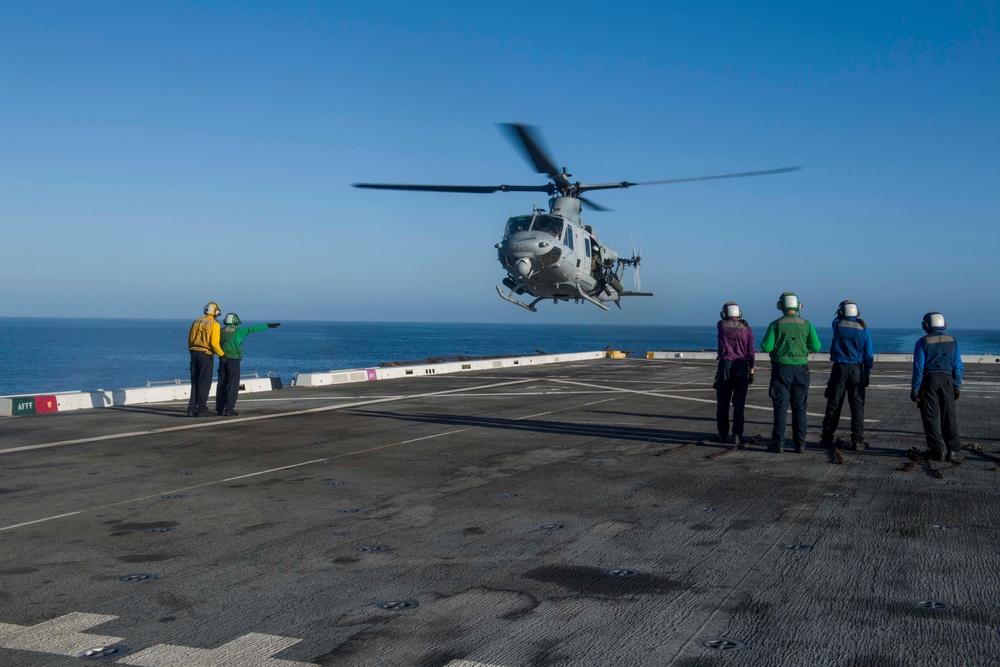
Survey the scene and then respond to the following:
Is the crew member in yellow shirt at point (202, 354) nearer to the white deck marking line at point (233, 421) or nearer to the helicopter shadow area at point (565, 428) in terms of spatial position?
the white deck marking line at point (233, 421)

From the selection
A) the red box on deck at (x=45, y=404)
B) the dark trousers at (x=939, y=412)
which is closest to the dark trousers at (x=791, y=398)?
the dark trousers at (x=939, y=412)

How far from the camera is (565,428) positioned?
1320 cm

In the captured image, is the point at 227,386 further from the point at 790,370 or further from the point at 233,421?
the point at 790,370

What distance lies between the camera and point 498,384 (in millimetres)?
23062

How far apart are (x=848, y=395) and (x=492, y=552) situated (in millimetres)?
7202

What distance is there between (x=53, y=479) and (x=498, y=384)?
15.1m

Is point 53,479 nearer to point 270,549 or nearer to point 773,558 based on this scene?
point 270,549

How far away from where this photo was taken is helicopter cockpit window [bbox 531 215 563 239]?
73.2ft

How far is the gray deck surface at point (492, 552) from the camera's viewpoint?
414cm

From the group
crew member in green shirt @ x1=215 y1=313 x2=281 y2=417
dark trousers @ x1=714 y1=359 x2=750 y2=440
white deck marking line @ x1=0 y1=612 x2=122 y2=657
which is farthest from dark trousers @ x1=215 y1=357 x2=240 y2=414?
white deck marking line @ x1=0 y1=612 x2=122 y2=657

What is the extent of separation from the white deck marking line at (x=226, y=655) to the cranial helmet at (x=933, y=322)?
9.60 m

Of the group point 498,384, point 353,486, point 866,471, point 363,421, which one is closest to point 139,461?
point 353,486

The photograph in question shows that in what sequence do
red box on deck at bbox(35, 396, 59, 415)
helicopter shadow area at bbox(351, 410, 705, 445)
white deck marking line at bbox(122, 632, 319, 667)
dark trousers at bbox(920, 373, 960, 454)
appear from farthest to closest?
red box on deck at bbox(35, 396, 59, 415), helicopter shadow area at bbox(351, 410, 705, 445), dark trousers at bbox(920, 373, 960, 454), white deck marking line at bbox(122, 632, 319, 667)

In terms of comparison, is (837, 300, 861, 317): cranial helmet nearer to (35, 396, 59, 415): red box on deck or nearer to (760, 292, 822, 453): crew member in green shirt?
(760, 292, 822, 453): crew member in green shirt
